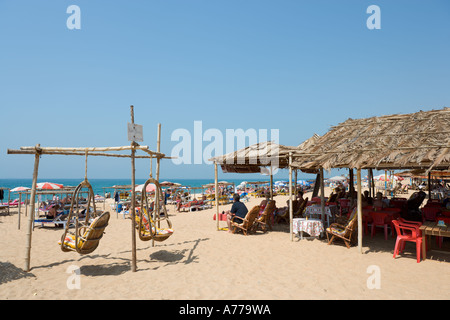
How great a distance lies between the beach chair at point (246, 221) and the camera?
8812 mm

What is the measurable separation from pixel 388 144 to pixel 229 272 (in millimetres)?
4829

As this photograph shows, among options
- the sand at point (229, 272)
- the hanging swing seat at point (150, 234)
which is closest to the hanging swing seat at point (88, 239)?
the sand at point (229, 272)

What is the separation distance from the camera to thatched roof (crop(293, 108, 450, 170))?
593cm

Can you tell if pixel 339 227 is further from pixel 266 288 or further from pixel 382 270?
pixel 266 288

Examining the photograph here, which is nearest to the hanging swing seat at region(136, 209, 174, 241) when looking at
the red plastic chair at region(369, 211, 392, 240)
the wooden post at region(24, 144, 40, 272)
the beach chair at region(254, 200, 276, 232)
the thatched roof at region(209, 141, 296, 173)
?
the wooden post at region(24, 144, 40, 272)

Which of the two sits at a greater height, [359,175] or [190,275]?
[359,175]

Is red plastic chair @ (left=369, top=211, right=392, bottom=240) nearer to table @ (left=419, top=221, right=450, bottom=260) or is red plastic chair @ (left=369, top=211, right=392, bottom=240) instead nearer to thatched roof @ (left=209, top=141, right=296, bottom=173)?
table @ (left=419, top=221, right=450, bottom=260)

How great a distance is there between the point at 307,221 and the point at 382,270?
278cm

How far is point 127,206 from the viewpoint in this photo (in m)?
16.5

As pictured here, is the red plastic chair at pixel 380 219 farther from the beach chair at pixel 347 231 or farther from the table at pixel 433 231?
the table at pixel 433 231

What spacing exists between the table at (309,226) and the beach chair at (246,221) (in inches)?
50.6

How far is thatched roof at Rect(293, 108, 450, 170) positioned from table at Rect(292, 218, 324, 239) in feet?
5.66
